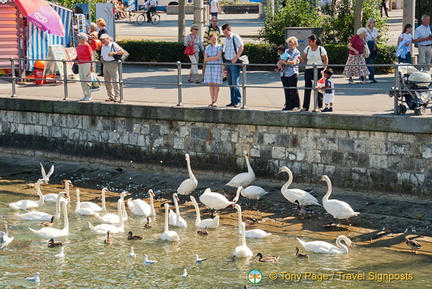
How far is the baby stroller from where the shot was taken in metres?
15.3

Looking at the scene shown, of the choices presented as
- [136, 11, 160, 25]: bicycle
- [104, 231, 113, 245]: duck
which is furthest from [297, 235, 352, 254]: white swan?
[136, 11, 160, 25]: bicycle

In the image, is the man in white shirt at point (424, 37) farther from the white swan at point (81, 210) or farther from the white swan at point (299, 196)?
the white swan at point (81, 210)

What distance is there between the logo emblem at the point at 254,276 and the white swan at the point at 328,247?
115 cm

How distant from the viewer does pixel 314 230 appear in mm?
14500

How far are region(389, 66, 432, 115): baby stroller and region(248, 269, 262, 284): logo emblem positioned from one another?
4.87 m

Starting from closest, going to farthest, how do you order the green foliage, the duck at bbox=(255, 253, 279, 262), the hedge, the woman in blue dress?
the duck at bbox=(255, 253, 279, 262), the woman in blue dress, the hedge, the green foliage

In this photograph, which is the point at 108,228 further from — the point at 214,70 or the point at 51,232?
the point at 214,70

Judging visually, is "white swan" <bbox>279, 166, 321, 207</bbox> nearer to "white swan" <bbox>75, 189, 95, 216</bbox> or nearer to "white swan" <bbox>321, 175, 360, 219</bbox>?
"white swan" <bbox>321, 175, 360, 219</bbox>

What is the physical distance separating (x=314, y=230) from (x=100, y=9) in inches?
658

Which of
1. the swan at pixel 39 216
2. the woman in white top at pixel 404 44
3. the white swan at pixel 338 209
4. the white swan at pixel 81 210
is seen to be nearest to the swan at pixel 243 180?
the white swan at pixel 338 209

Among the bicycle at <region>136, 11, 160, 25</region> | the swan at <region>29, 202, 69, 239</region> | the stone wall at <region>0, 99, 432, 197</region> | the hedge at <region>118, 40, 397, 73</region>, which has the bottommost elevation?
the swan at <region>29, 202, 69, 239</region>

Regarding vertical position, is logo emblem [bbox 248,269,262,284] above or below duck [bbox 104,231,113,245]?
below

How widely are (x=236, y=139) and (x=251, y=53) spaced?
30.4 ft

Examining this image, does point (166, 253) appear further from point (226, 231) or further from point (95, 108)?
point (95, 108)
